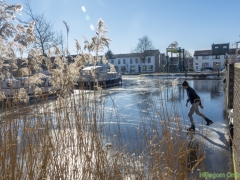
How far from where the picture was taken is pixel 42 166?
2.06m

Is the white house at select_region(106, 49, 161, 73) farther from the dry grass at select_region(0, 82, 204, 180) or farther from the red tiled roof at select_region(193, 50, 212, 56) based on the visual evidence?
the dry grass at select_region(0, 82, 204, 180)

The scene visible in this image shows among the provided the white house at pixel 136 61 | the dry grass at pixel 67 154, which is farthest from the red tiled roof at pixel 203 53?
the dry grass at pixel 67 154

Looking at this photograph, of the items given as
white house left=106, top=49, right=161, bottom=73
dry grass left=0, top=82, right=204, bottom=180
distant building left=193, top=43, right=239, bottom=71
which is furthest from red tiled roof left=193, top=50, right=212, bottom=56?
dry grass left=0, top=82, right=204, bottom=180

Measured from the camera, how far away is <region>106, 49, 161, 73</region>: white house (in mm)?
51456

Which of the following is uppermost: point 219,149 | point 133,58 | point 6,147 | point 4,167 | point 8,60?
point 133,58

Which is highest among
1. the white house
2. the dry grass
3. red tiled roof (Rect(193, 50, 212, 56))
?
red tiled roof (Rect(193, 50, 212, 56))

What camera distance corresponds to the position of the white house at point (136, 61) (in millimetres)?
51456

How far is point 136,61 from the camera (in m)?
54.6

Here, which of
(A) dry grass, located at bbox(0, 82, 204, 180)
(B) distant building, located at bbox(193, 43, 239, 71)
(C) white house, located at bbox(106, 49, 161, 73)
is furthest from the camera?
(C) white house, located at bbox(106, 49, 161, 73)

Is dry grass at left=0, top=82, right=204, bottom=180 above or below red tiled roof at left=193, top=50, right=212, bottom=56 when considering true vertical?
below

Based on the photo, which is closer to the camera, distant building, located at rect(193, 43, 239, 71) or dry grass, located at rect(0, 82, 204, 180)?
dry grass, located at rect(0, 82, 204, 180)

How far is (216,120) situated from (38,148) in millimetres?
5943

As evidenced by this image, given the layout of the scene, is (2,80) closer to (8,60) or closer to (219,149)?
(8,60)

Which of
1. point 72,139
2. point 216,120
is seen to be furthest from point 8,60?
point 216,120
